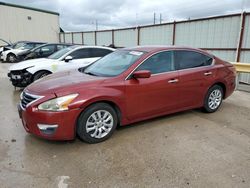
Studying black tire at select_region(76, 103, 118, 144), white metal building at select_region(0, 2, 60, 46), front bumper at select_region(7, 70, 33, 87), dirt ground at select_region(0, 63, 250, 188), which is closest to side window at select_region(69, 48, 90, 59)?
front bumper at select_region(7, 70, 33, 87)

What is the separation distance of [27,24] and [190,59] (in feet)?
82.9

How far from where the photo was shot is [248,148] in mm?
3453

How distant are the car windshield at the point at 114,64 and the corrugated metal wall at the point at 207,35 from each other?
18.1ft

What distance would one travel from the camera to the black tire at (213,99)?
486 centimetres

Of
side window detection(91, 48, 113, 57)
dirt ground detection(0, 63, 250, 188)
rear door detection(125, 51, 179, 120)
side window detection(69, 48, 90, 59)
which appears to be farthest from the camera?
side window detection(91, 48, 113, 57)

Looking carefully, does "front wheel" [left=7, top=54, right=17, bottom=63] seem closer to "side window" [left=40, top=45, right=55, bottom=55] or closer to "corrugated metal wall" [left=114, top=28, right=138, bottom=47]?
"side window" [left=40, top=45, right=55, bottom=55]

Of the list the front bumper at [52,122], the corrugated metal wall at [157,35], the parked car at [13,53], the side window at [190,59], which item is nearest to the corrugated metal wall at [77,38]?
the parked car at [13,53]

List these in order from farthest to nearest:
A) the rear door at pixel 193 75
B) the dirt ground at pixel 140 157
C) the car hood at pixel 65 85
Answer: the rear door at pixel 193 75
the car hood at pixel 65 85
the dirt ground at pixel 140 157

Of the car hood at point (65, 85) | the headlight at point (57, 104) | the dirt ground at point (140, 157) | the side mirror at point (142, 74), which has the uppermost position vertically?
the side mirror at point (142, 74)

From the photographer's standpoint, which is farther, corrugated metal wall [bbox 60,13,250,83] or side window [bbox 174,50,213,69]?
corrugated metal wall [bbox 60,13,250,83]

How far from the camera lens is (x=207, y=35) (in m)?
9.30

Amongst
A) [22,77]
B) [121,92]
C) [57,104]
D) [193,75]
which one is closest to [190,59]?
[193,75]

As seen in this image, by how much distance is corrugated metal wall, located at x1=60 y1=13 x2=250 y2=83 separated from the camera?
26.3 feet

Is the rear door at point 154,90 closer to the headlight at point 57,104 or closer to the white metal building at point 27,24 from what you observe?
the headlight at point 57,104
